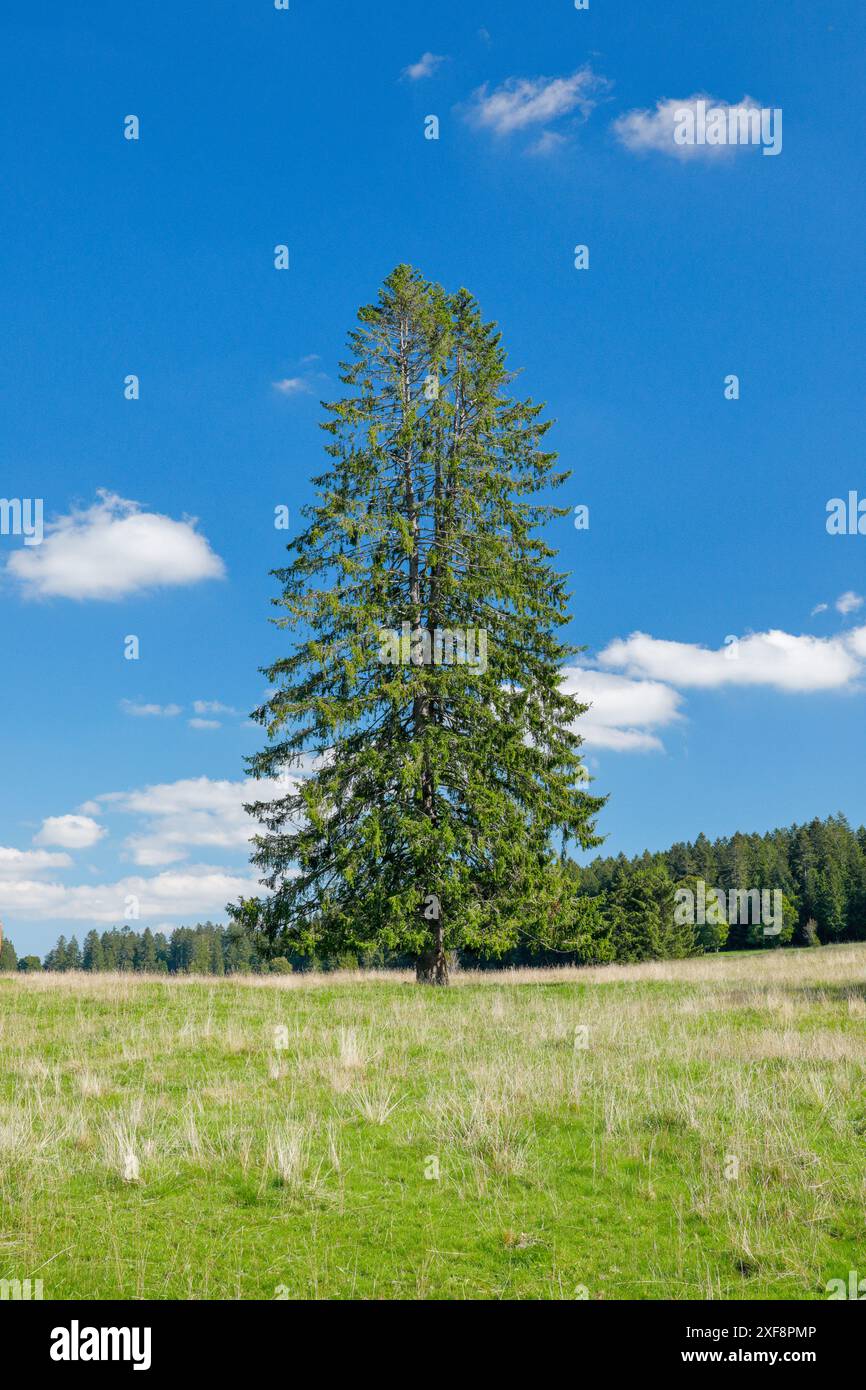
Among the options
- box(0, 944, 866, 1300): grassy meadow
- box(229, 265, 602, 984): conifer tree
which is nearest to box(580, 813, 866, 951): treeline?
box(229, 265, 602, 984): conifer tree

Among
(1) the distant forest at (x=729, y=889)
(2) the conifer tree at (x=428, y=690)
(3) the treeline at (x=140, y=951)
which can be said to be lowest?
(3) the treeline at (x=140, y=951)

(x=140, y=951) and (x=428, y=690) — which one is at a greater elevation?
(x=428, y=690)

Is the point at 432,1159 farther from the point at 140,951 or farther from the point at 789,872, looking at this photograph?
the point at 140,951

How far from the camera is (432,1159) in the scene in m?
7.20

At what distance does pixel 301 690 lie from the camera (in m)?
22.2

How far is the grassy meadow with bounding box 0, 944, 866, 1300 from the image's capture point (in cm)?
567

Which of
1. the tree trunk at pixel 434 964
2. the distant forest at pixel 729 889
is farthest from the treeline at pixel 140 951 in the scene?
the tree trunk at pixel 434 964

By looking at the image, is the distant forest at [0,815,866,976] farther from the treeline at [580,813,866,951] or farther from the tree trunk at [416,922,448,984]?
the tree trunk at [416,922,448,984]

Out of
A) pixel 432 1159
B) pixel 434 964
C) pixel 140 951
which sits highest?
pixel 432 1159

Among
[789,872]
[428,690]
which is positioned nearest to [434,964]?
[428,690]

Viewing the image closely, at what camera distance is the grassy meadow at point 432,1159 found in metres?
5.67

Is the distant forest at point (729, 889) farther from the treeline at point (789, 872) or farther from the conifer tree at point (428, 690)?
the conifer tree at point (428, 690)
